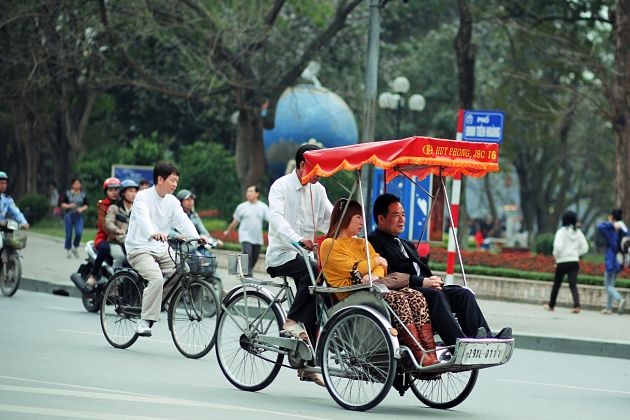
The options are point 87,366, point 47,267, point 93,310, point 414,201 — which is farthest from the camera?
point 47,267

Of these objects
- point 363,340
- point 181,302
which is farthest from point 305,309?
point 181,302

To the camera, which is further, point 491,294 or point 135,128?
point 135,128

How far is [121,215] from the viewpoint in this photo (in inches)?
653

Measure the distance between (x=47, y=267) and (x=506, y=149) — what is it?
32174mm

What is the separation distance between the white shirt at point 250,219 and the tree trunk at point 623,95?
8.68m

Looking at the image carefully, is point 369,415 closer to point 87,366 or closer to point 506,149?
point 87,366

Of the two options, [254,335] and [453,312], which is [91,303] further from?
[453,312]

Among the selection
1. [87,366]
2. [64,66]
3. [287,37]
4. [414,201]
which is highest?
[287,37]

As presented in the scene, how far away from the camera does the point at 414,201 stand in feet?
69.1

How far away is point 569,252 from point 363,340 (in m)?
13.3

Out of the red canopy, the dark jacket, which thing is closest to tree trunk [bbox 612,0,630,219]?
the red canopy

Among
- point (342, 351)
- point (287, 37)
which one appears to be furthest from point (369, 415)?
point (287, 37)

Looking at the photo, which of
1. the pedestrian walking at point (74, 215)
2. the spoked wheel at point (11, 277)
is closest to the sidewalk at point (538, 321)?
the pedestrian walking at point (74, 215)

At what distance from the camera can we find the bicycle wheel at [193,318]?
504 inches
